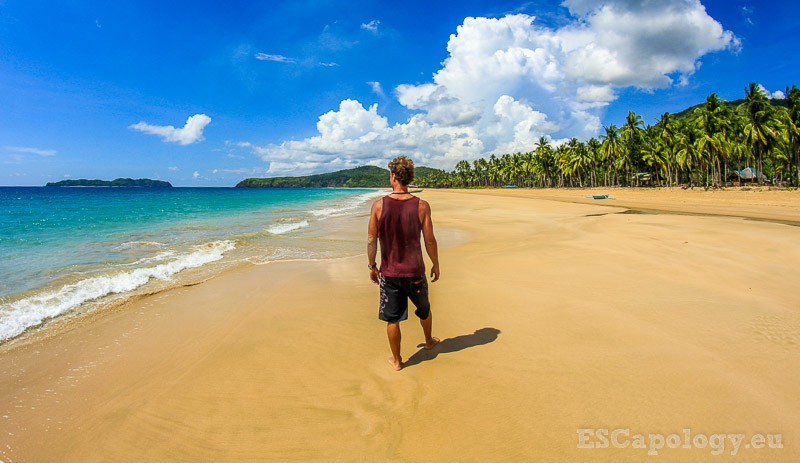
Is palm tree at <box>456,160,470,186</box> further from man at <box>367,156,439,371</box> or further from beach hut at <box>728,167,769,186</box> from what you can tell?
man at <box>367,156,439,371</box>

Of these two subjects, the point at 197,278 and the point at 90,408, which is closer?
the point at 90,408

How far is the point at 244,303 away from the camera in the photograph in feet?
21.4

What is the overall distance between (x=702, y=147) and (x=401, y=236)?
6296 centimetres

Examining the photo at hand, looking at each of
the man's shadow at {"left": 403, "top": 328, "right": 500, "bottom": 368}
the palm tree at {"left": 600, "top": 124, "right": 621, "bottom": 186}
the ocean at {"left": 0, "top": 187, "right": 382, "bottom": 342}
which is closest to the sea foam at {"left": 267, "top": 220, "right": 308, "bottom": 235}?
the ocean at {"left": 0, "top": 187, "right": 382, "bottom": 342}

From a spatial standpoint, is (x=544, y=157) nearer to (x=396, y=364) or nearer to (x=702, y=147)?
(x=702, y=147)

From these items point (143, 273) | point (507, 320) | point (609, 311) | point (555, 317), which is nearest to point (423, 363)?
point (507, 320)

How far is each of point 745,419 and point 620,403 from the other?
84cm

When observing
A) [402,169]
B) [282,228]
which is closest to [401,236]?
[402,169]

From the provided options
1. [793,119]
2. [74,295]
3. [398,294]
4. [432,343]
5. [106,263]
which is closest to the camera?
[398,294]

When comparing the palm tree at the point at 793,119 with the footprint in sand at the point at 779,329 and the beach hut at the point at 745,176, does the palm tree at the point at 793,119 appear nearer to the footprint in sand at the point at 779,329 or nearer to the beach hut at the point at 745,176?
the beach hut at the point at 745,176

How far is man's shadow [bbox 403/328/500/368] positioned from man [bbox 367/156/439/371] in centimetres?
26

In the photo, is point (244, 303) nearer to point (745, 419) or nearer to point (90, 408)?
point (90, 408)

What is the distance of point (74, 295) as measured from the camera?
284 inches

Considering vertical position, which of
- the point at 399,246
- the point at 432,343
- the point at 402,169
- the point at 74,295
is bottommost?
the point at 432,343
